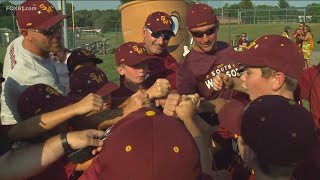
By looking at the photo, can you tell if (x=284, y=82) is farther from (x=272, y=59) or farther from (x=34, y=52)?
(x=34, y=52)

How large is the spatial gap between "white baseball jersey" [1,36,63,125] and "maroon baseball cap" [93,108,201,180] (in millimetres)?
1913

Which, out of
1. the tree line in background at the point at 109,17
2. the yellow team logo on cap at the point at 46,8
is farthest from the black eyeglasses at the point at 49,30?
the tree line in background at the point at 109,17

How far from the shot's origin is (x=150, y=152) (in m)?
1.69

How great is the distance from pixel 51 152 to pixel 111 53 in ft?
90.9

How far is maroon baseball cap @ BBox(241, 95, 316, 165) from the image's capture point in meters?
1.92

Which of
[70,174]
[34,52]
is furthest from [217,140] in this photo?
[34,52]

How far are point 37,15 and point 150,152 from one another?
276cm

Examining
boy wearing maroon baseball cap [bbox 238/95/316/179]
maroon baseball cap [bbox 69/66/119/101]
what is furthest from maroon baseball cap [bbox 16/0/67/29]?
boy wearing maroon baseball cap [bbox 238/95/316/179]

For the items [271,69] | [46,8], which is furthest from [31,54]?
[271,69]

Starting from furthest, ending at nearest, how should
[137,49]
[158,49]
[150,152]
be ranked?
[158,49] → [137,49] → [150,152]

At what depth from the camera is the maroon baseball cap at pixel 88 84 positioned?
11.5 feet

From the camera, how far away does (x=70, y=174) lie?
2799 millimetres

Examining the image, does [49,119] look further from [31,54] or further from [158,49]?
[158,49]

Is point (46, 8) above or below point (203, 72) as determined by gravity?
above
